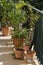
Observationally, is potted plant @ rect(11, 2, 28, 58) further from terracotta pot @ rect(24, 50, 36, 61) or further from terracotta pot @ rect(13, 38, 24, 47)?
terracotta pot @ rect(24, 50, 36, 61)

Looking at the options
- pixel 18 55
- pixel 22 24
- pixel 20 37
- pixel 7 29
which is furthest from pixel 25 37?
pixel 7 29

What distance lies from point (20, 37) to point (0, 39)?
1.50 metres

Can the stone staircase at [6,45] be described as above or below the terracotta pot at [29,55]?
below

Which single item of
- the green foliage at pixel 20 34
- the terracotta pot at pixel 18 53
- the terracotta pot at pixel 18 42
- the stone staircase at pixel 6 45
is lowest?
the stone staircase at pixel 6 45

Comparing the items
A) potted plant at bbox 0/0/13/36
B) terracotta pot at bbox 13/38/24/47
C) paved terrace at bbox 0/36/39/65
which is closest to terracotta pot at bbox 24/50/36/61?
paved terrace at bbox 0/36/39/65

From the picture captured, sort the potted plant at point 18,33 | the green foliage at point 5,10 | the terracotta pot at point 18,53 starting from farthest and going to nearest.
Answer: the green foliage at point 5,10 → the potted plant at point 18,33 → the terracotta pot at point 18,53

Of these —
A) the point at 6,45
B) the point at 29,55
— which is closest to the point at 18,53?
the point at 29,55

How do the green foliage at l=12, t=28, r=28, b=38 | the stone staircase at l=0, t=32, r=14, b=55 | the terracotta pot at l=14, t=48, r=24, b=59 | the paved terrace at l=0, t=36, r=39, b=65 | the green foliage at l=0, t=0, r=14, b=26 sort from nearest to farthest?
the paved terrace at l=0, t=36, r=39, b=65 < the terracotta pot at l=14, t=48, r=24, b=59 < the green foliage at l=12, t=28, r=28, b=38 < the stone staircase at l=0, t=32, r=14, b=55 < the green foliage at l=0, t=0, r=14, b=26

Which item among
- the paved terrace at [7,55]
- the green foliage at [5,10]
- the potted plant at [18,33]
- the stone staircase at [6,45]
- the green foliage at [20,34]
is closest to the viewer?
the paved terrace at [7,55]

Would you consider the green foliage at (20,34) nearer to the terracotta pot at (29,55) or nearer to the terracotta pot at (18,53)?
the terracotta pot at (18,53)

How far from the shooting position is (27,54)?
12.5ft

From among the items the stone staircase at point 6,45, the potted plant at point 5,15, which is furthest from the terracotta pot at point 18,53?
the potted plant at point 5,15

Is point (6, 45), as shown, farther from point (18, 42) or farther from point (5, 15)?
point (5, 15)

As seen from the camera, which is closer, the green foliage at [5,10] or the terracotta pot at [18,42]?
the terracotta pot at [18,42]
